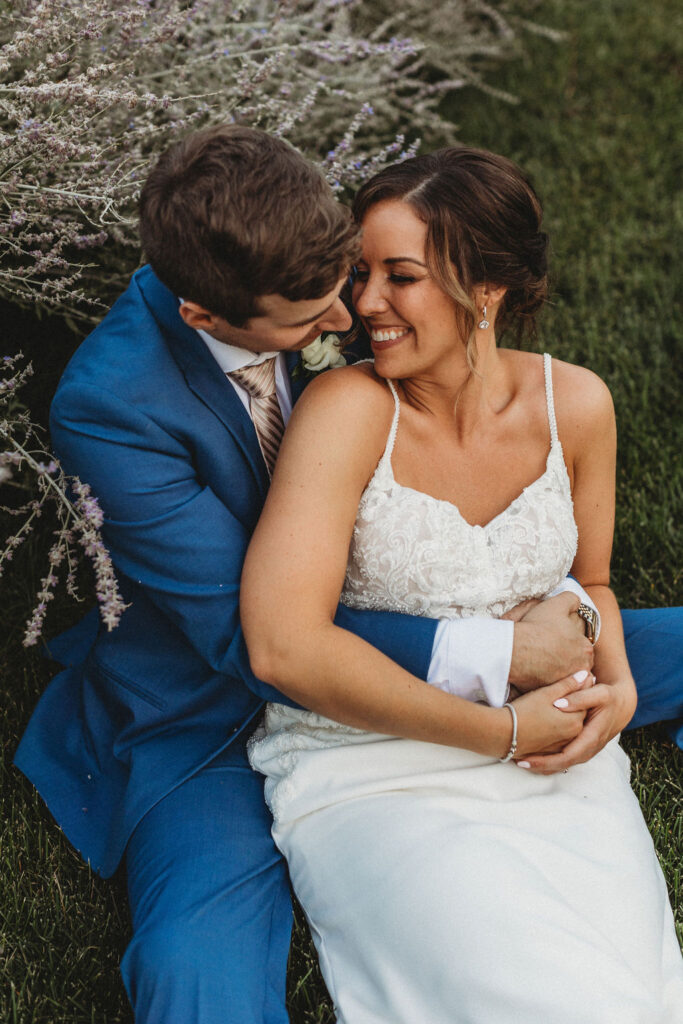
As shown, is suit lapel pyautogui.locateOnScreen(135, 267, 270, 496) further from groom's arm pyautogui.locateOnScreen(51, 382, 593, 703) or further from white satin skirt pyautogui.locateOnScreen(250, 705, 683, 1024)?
white satin skirt pyautogui.locateOnScreen(250, 705, 683, 1024)

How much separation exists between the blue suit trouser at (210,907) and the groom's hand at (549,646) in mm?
743

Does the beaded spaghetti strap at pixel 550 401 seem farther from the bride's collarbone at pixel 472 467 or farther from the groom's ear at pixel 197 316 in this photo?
the groom's ear at pixel 197 316

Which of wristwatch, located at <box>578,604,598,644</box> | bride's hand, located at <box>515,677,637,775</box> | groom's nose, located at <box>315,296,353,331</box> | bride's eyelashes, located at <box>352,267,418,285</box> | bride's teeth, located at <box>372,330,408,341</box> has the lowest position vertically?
bride's hand, located at <box>515,677,637,775</box>

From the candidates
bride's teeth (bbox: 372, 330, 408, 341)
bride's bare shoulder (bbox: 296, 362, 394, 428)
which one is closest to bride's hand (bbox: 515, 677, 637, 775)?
bride's bare shoulder (bbox: 296, 362, 394, 428)

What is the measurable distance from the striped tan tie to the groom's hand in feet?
2.49

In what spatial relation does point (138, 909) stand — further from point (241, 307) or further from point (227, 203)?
point (227, 203)

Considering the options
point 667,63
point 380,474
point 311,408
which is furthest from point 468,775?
point 667,63

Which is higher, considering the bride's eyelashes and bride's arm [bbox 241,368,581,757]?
the bride's eyelashes

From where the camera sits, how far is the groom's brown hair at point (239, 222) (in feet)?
6.26

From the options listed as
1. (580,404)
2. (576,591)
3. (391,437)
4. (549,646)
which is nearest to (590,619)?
(576,591)

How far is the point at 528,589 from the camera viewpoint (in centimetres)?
240

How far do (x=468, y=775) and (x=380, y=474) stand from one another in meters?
0.74

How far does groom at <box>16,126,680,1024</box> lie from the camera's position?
1956mm

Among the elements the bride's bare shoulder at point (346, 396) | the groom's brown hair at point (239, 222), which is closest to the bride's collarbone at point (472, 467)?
Result: the bride's bare shoulder at point (346, 396)
